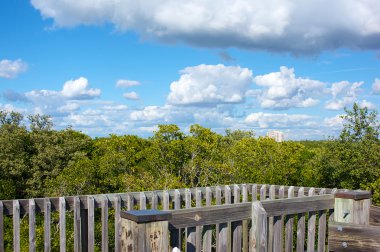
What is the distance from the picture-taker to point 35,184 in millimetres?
22594

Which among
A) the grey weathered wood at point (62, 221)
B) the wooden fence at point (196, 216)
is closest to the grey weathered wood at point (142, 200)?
the wooden fence at point (196, 216)

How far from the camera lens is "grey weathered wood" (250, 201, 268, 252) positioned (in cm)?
393

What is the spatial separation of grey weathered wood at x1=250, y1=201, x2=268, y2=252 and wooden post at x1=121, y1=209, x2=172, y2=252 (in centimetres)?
108

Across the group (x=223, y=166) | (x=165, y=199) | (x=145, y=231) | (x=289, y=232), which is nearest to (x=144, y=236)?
(x=145, y=231)

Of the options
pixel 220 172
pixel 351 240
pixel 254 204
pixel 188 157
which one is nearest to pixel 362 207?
pixel 351 240

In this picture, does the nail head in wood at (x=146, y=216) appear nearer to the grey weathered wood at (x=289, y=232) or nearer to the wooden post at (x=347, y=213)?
the wooden post at (x=347, y=213)

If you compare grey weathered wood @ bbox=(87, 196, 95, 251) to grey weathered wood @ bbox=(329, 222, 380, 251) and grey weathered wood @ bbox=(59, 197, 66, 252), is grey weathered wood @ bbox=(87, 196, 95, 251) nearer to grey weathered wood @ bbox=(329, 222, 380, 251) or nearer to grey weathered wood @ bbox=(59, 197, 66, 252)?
grey weathered wood @ bbox=(59, 197, 66, 252)

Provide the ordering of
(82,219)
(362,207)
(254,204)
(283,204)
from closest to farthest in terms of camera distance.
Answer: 1. (254,204)
2. (283,204)
3. (362,207)
4. (82,219)

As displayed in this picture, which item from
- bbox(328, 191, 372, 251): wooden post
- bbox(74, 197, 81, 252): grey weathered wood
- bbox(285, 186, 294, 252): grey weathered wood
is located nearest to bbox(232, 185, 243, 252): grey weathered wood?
bbox(285, 186, 294, 252): grey weathered wood

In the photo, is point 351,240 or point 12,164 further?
point 12,164

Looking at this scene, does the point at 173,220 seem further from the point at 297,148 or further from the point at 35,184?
the point at 35,184

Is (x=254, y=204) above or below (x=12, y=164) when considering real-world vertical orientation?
above

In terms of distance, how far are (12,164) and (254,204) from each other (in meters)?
20.8

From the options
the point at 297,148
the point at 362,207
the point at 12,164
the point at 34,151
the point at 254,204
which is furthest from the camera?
the point at 34,151
